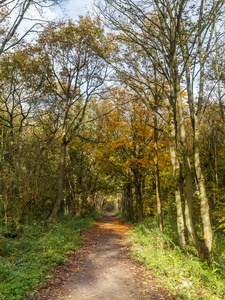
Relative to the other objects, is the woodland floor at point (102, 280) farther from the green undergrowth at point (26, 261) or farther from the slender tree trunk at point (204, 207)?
the slender tree trunk at point (204, 207)

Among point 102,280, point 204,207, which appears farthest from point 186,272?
point 102,280

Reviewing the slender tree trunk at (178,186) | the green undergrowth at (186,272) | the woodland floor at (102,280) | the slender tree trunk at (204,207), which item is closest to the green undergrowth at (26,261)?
the woodland floor at (102,280)

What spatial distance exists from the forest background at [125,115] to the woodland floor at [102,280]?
2.22m

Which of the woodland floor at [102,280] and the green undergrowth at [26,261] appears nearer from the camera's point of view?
the green undergrowth at [26,261]

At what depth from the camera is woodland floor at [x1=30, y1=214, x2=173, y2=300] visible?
471 cm

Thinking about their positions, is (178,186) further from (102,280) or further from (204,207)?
(102,280)

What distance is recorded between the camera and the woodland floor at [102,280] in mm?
4715

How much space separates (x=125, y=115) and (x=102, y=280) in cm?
1245

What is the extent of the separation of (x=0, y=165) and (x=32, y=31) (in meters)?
5.49

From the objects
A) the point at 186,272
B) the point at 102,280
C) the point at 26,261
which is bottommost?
the point at 102,280

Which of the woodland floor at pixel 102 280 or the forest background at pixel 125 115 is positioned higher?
the forest background at pixel 125 115

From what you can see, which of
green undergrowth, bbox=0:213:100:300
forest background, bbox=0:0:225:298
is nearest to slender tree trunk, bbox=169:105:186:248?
forest background, bbox=0:0:225:298

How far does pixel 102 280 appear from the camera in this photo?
18.6 feet

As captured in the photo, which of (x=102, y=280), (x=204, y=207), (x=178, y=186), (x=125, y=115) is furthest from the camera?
(x=125, y=115)
